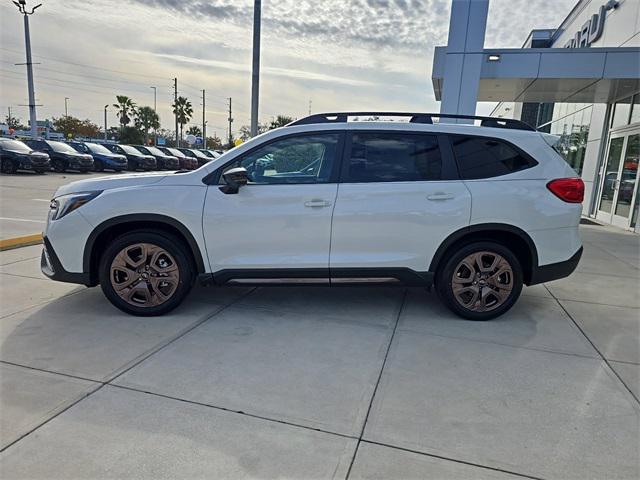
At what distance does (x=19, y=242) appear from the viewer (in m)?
6.45

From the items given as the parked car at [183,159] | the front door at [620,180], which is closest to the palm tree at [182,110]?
the parked car at [183,159]

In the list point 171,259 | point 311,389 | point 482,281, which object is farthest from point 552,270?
point 171,259

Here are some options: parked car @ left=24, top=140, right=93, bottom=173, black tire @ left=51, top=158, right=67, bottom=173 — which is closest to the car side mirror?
parked car @ left=24, top=140, right=93, bottom=173

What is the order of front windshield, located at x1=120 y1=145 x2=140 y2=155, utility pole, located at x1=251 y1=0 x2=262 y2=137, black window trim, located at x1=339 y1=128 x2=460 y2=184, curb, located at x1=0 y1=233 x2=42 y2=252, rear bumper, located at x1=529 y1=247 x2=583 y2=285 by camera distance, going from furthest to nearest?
1. front windshield, located at x1=120 y1=145 x2=140 y2=155
2. utility pole, located at x1=251 y1=0 x2=262 y2=137
3. curb, located at x1=0 y1=233 x2=42 y2=252
4. rear bumper, located at x1=529 y1=247 x2=583 y2=285
5. black window trim, located at x1=339 y1=128 x2=460 y2=184

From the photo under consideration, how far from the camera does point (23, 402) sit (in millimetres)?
2623

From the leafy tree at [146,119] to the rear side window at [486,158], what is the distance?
73.2 meters

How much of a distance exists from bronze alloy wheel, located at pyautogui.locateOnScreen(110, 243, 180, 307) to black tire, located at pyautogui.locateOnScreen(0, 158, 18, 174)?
18360 mm

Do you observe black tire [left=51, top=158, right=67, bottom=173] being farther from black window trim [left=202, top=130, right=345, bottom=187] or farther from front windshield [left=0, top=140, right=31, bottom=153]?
black window trim [left=202, top=130, right=345, bottom=187]

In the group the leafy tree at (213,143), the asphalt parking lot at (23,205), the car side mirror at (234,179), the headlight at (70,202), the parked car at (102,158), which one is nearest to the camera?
the car side mirror at (234,179)

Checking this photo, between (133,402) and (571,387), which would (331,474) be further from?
(571,387)

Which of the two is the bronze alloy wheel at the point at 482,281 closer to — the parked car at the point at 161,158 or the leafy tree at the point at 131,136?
the parked car at the point at 161,158

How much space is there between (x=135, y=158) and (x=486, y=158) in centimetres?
2531

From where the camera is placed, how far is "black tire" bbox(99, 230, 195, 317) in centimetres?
389

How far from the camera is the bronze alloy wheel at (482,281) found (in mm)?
4066
